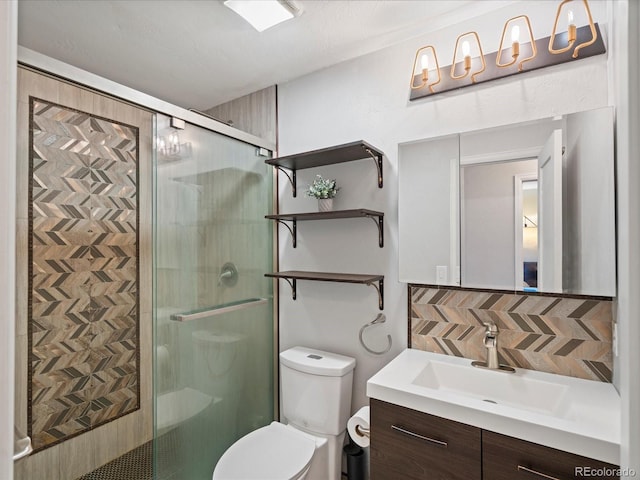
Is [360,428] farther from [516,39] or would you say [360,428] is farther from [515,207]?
[516,39]

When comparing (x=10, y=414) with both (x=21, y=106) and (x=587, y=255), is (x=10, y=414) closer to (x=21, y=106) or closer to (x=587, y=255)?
(x=21, y=106)

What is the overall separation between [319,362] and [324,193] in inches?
35.2

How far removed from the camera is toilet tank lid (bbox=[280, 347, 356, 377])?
1729 mm

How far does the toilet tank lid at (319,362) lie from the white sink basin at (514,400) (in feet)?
1.00

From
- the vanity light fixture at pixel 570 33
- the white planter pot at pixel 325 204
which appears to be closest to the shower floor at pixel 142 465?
the white planter pot at pixel 325 204

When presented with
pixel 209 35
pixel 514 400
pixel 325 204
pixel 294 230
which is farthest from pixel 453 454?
pixel 209 35

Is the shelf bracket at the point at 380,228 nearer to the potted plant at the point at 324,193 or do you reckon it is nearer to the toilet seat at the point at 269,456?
the potted plant at the point at 324,193

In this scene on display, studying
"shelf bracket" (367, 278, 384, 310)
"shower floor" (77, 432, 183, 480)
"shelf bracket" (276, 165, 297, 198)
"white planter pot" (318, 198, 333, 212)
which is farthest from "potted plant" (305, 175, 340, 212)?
"shower floor" (77, 432, 183, 480)

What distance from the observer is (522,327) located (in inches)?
57.5

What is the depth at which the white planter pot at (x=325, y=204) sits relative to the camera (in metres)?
1.87

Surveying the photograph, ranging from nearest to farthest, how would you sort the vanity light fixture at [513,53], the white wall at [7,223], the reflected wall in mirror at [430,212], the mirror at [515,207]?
the white wall at [7,223]
the mirror at [515,207]
the vanity light fixture at [513,53]
the reflected wall in mirror at [430,212]

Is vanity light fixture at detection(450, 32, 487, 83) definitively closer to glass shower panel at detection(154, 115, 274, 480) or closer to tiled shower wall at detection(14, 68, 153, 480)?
glass shower panel at detection(154, 115, 274, 480)

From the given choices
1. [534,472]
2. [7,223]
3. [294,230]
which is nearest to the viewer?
[7,223]

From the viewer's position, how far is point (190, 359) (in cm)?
168
